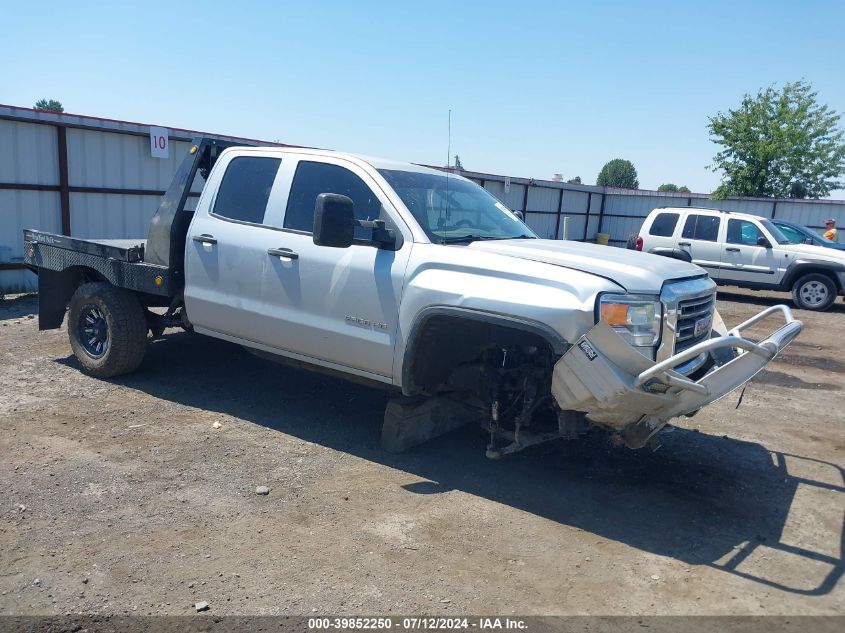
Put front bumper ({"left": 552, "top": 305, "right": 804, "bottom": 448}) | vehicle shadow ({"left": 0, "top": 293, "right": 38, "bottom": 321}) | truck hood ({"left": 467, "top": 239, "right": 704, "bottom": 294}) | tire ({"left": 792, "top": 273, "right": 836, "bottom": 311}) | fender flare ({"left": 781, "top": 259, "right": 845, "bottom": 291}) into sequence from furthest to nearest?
tire ({"left": 792, "top": 273, "right": 836, "bottom": 311}) < fender flare ({"left": 781, "top": 259, "right": 845, "bottom": 291}) < vehicle shadow ({"left": 0, "top": 293, "right": 38, "bottom": 321}) < truck hood ({"left": 467, "top": 239, "right": 704, "bottom": 294}) < front bumper ({"left": 552, "top": 305, "right": 804, "bottom": 448})

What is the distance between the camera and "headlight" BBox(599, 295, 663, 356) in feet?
12.7

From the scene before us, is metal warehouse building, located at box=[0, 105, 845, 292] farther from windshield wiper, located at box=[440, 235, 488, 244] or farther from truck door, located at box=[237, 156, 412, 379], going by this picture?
windshield wiper, located at box=[440, 235, 488, 244]

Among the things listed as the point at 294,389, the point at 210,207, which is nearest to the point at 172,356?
the point at 294,389

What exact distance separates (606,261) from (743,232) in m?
12.0

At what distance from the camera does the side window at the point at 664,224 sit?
15602 millimetres

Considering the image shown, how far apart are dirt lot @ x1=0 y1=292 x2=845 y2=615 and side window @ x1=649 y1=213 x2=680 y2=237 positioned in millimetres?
9805

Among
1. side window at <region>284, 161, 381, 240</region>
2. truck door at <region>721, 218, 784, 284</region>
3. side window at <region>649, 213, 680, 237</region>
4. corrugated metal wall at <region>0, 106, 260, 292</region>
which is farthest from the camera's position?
side window at <region>649, 213, 680, 237</region>

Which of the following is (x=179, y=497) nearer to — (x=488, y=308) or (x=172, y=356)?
(x=488, y=308)

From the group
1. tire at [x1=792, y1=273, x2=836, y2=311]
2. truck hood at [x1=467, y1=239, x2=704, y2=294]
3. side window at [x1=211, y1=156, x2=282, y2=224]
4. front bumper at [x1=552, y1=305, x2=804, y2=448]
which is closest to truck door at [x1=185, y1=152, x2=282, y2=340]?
side window at [x1=211, y1=156, x2=282, y2=224]

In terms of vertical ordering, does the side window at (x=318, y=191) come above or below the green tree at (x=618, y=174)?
below

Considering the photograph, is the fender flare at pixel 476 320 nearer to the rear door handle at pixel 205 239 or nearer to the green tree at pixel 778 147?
the rear door handle at pixel 205 239

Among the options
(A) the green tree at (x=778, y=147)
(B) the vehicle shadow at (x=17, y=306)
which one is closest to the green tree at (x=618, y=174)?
(A) the green tree at (x=778, y=147)

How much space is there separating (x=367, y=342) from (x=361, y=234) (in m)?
0.75

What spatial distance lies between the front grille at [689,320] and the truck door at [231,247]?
2.86 metres
